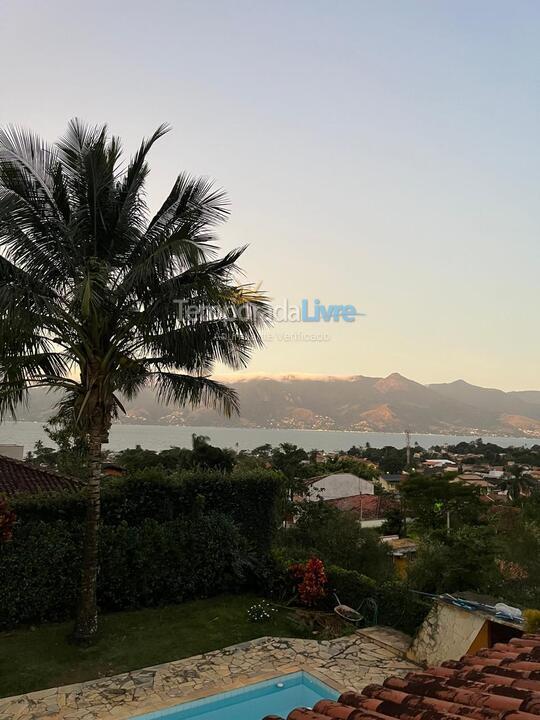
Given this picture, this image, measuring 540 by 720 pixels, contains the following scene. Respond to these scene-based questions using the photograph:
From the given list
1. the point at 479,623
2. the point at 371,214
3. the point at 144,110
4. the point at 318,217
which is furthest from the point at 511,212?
the point at 479,623

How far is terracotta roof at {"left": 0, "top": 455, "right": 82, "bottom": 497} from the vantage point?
15688mm

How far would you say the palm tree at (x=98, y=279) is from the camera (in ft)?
28.6

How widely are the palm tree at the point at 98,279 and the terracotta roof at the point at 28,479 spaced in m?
7.47

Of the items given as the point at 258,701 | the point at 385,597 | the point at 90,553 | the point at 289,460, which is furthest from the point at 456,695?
the point at 289,460

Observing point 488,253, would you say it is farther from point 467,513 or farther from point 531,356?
point 467,513

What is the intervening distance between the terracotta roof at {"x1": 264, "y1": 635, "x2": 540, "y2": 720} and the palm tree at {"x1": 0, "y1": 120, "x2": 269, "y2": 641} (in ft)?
22.0

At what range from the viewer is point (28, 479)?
1642 centimetres

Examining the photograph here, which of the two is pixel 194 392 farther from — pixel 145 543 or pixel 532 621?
pixel 532 621

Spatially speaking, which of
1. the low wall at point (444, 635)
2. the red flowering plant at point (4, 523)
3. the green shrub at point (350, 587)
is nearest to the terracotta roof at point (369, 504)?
the green shrub at point (350, 587)

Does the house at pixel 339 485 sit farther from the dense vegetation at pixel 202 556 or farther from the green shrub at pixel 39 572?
the green shrub at pixel 39 572

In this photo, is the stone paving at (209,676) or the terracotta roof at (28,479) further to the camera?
the terracotta roof at (28,479)

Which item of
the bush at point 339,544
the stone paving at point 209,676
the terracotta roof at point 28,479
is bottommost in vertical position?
the bush at point 339,544

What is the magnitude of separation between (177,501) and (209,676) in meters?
4.97

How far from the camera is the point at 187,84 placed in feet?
41.0
